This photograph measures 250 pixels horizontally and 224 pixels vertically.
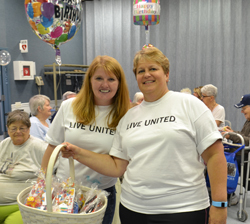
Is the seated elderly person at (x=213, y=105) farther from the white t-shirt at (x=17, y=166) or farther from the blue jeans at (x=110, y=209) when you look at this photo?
the blue jeans at (x=110, y=209)

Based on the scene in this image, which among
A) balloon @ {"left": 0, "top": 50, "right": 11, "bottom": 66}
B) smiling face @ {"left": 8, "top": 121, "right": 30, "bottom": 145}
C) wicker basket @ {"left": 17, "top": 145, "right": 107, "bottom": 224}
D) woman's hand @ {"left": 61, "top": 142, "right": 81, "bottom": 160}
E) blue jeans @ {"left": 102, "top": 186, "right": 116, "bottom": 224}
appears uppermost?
balloon @ {"left": 0, "top": 50, "right": 11, "bottom": 66}

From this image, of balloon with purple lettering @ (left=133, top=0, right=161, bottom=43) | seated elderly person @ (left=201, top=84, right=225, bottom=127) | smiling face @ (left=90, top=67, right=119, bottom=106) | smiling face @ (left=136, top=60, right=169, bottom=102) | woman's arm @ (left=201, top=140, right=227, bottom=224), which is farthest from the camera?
balloon with purple lettering @ (left=133, top=0, right=161, bottom=43)

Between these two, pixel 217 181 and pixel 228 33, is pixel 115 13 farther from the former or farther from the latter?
pixel 217 181

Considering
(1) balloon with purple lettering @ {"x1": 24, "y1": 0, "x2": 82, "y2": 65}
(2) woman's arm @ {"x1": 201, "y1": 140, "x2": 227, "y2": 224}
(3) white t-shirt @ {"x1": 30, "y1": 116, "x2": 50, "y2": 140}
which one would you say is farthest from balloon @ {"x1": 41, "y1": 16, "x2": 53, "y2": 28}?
(2) woman's arm @ {"x1": 201, "y1": 140, "x2": 227, "y2": 224}

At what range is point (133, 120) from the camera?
129 cm

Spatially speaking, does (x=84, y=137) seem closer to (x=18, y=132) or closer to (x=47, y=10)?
(x=18, y=132)

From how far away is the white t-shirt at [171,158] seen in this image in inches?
44.3

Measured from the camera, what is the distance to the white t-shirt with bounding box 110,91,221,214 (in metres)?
1.13

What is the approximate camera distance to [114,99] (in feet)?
4.87

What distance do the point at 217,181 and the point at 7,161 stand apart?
1674mm

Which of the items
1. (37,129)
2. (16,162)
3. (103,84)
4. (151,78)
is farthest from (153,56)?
(37,129)

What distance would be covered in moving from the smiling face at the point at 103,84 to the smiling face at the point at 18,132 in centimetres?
104

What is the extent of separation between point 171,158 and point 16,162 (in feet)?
4.82

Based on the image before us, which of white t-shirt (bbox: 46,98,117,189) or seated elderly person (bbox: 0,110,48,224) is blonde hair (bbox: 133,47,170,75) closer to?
white t-shirt (bbox: 46,98,117,189)
